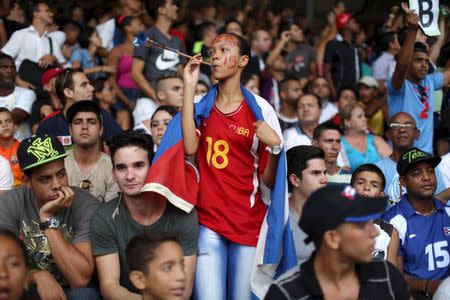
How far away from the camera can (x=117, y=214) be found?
16.8 ft

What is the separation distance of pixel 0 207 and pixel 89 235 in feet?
1.93

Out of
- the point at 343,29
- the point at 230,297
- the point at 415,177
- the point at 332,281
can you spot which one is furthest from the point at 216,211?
the point at 343,29

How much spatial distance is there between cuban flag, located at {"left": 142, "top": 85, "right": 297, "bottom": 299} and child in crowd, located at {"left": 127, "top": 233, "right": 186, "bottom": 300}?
0.69m

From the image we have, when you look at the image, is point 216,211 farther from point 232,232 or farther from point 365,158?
point 365,158

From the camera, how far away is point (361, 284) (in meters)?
4.04

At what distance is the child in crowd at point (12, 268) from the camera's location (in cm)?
419

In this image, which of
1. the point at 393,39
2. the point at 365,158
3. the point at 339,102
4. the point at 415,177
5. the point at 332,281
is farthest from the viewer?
the point at 393,39

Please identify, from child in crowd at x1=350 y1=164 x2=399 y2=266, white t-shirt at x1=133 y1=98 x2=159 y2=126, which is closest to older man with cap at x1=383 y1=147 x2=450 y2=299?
child in crowd at x1=350 y1=164 x2=399 y2=266

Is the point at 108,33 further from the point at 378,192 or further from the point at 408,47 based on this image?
the point at 378,192

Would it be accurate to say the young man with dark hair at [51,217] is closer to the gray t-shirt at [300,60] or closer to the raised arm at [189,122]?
the raised arm at [189,122]

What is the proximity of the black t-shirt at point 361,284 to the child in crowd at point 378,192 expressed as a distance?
1567 mm

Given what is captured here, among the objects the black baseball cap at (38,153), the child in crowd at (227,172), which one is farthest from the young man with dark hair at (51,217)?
the child in crowd at (227,172)

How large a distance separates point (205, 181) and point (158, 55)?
4.07 m

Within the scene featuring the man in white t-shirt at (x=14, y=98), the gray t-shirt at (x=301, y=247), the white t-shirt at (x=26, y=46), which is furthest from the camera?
the white t-shirt at (x=26, y=46)
